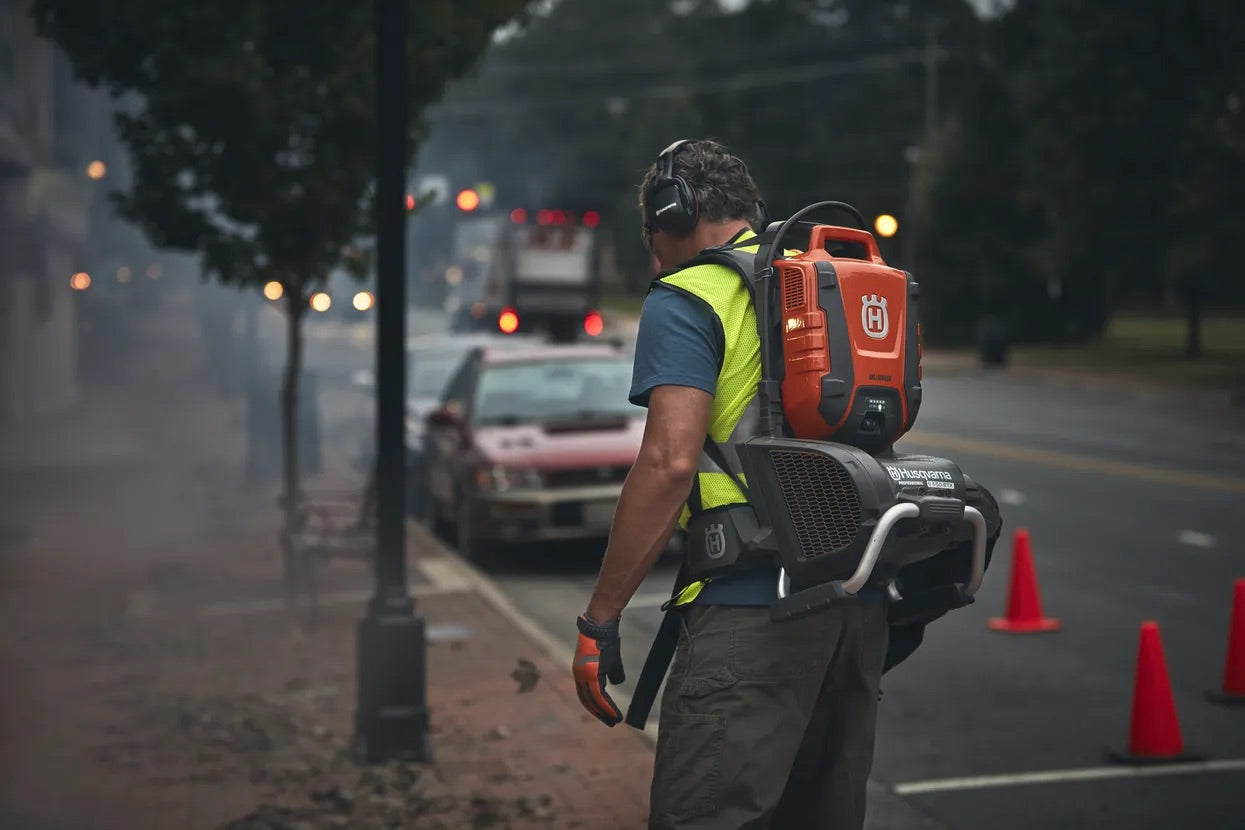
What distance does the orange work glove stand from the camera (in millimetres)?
3664

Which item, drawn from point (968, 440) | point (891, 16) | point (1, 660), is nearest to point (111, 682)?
point (1, 660)

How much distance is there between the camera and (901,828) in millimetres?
6180

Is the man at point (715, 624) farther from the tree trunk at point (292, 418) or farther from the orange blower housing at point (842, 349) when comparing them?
the tree trunk at point (292, 418)

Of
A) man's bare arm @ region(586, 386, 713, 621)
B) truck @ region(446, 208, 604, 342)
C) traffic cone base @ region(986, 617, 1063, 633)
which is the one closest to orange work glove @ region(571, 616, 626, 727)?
man's bare arm @ region(586, 386, 713, 621)

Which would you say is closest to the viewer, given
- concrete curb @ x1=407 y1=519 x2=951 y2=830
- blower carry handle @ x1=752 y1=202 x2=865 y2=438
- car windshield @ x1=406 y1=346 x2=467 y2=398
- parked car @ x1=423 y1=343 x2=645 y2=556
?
blower carry handle @ x1=752 y1=202 x2=865 y2=438

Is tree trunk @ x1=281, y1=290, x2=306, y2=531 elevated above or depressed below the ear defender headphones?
below

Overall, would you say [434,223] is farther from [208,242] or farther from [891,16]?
[208,242]

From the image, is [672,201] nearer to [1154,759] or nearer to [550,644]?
[1154,759]

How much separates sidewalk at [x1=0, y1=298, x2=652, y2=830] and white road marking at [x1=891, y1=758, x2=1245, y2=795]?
114 cm

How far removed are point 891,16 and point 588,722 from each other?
274 ft

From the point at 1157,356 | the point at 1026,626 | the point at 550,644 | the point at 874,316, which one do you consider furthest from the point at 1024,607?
the point at 1157,356

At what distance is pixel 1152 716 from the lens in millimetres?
7020

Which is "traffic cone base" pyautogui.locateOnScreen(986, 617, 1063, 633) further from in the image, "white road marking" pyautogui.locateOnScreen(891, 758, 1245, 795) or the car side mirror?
the car side mirror

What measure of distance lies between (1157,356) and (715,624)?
40544 mm
